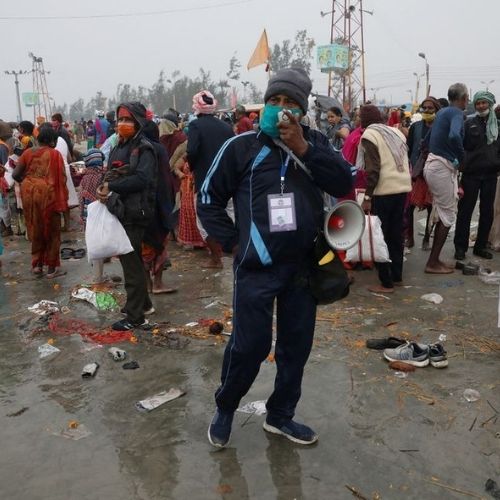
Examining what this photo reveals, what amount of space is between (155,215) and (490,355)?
308cm

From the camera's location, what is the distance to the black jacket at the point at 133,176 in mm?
4434

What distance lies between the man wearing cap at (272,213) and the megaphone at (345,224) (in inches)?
3.0

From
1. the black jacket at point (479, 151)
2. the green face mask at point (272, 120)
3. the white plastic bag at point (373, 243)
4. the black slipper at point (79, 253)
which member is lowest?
the black slipper at point (79, 253)

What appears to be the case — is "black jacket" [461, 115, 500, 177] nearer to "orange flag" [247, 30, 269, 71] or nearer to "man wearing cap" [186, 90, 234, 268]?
"man wearing cap" [186, 90, 234, 268]

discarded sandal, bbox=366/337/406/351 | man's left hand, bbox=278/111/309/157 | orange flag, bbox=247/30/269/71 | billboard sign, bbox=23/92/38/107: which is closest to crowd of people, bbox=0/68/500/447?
man's left hand, bbox=278/111/309/157

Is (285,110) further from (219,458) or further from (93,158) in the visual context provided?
(93,158)

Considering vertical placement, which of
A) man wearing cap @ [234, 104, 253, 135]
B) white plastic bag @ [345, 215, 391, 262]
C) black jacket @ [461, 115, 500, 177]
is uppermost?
man wearing cap @ [234, 104, 253, 135]

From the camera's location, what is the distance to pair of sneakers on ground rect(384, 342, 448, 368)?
3867 millimetres

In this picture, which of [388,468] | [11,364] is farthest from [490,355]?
[11,364]

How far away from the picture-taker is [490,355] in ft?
13.3

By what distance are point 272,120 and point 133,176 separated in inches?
84.1

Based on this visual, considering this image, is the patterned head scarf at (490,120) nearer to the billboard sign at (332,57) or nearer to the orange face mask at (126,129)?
the orange face mask at (126,129)

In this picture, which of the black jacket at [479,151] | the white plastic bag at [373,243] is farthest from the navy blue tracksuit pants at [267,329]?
the black jacket at [479,151]

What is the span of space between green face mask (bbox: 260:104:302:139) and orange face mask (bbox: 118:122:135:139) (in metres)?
2.15
